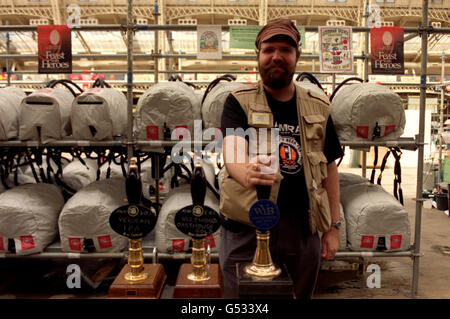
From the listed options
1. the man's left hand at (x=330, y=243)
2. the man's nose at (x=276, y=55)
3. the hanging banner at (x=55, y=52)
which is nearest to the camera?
the man's nose at (x=276, y=55)

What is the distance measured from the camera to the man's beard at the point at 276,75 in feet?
3.96

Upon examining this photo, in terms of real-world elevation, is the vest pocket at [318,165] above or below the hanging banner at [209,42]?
below

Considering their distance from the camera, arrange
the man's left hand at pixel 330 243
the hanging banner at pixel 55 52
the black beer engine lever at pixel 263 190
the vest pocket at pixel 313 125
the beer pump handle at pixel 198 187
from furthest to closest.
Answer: the hanging banner at pixel 55 52, the man's left hand at pixel 330 243, the vest pocket at pixel 313 125, the beer pump handle at pixel 198 187, the black beer engine lever at pixel 263 190

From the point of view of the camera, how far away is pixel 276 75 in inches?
47.8

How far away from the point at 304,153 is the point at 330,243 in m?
0.40

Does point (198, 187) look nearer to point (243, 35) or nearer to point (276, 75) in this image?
point (276, 75)

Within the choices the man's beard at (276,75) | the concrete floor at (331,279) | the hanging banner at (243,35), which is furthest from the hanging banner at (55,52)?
the man's beard at (276,75)

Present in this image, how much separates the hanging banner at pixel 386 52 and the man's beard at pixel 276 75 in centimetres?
143

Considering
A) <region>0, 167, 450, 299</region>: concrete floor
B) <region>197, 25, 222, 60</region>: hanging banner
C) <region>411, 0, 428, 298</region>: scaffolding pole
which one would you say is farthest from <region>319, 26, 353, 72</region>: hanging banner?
<region>0, 167, 450, 299</region>: concrete floor

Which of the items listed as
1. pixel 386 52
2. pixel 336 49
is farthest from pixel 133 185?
pixel 386 52

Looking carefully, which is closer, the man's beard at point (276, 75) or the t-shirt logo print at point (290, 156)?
the man's beard at point (276, 75)

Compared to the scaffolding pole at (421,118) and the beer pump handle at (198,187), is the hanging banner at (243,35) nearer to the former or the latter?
the scaffolding pole at (421,118)
